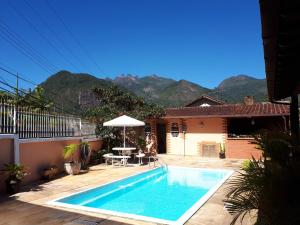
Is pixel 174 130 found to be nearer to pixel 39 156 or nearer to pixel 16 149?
pixel 39 156

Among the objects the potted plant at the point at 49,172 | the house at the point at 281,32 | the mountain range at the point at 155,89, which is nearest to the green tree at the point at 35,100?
the mountain range at the point at 155,89

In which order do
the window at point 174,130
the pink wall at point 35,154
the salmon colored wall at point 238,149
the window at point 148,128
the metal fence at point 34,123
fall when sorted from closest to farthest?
the pink wall at point 35,154 → the metal fence at point 34,123 → the salmon colored wall at point 238,149 → the window at point 174,130 → the window at point 148,128

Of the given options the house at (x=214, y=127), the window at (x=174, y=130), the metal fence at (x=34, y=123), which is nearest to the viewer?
the metal fence at (x=34, y=123)

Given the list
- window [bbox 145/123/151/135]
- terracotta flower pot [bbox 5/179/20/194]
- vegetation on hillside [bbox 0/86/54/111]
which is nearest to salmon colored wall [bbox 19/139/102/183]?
terracotta flower pot [bbox 5/179/20/194]

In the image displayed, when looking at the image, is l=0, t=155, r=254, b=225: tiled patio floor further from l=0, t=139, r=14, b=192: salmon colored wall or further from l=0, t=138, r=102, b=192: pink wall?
l=0, t=138, r=102, b=192: pink wall

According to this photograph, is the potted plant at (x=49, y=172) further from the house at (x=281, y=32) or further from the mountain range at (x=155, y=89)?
the mountain range at (x=155, y=89)

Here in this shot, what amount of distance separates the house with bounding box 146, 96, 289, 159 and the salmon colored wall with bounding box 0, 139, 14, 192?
12.6 meters

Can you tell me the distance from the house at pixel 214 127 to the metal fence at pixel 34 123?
8247 millimetres

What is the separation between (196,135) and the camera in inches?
836

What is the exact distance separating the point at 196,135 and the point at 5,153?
13701mm

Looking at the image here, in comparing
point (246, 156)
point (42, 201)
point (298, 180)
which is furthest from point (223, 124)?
point (298, 180)

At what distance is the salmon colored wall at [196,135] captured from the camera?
20.4 m

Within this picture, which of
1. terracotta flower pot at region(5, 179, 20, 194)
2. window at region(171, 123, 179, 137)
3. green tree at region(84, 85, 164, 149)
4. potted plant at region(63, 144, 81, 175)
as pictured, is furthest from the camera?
window at region(171, 123, 179, 137)

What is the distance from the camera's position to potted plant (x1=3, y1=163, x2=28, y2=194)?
9.45m
